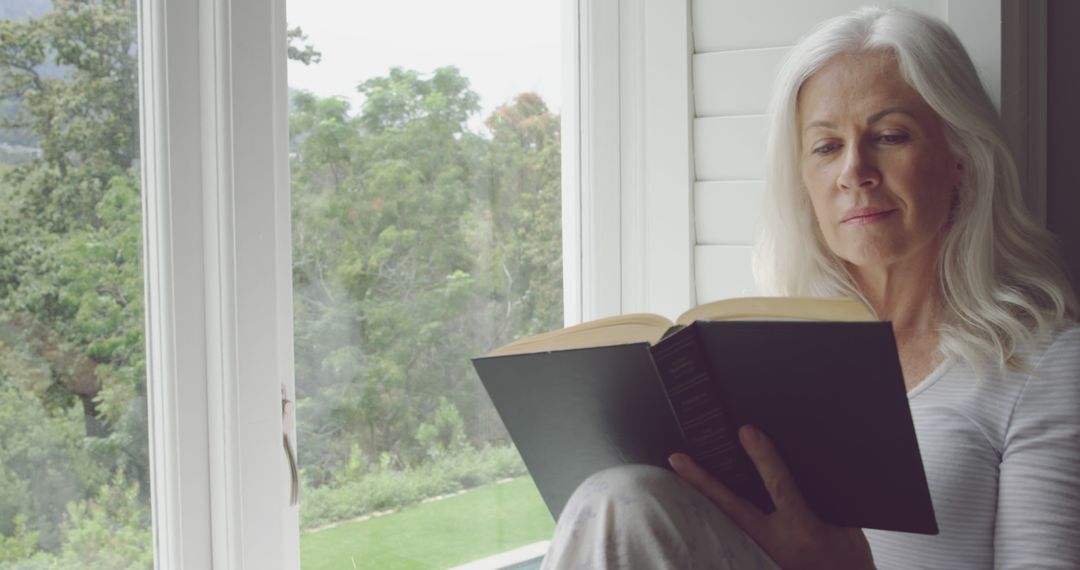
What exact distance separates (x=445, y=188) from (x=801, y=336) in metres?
0.99

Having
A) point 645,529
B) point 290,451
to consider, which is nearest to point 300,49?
point 290,451

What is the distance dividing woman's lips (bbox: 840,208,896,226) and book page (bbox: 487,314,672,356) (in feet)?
1.63

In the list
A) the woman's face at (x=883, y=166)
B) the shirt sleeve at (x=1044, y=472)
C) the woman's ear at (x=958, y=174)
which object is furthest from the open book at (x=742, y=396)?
the woman's ear at (x=958, y=174)

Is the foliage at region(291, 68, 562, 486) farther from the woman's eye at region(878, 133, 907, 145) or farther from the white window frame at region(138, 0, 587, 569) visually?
the woman's eye at region(878, 133, 907, 145)

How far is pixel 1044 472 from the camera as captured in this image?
133 cm

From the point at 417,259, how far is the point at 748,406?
2.81ft

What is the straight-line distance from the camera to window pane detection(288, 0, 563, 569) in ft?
5.47

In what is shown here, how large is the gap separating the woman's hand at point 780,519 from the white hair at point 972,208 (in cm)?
37

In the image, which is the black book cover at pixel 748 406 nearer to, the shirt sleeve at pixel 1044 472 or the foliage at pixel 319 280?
the shirt sleeve at pixel 1044 472

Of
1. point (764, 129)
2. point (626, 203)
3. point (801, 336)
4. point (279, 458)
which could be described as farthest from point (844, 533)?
point (626, 203)

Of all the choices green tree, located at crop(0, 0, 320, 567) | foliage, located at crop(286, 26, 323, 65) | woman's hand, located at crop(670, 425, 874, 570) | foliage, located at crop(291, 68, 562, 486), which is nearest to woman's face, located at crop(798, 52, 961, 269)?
woman's hand, located at crop(670, 425, 874, 570)

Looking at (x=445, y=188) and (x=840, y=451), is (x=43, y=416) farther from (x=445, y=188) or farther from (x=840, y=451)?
(x=840, y=451)

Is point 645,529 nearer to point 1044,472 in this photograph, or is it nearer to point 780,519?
point 780,519

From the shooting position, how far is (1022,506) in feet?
4.39
